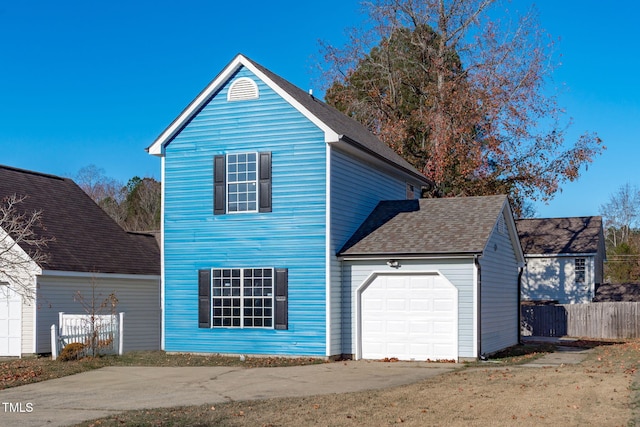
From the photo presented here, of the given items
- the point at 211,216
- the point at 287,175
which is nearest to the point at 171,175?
the point at 211,216

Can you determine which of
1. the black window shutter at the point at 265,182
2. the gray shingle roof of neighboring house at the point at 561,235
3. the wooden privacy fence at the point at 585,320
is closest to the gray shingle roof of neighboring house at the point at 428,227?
the black window shutter at the point at 265,182

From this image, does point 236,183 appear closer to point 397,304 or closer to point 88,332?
point 397,304

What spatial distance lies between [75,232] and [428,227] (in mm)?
12394

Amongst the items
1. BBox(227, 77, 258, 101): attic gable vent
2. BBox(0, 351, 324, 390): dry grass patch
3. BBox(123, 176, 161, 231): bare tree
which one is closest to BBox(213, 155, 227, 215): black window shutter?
BBox(227, 77, 258, 101): attic gable vent

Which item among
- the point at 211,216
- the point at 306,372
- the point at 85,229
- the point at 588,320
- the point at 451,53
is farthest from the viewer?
the point at 451,53

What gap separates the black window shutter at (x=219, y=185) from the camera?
21.6 metres

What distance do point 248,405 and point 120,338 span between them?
9.98 m

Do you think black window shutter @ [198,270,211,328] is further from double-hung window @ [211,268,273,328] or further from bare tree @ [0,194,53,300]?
bare tree @ [0,194,53,300]

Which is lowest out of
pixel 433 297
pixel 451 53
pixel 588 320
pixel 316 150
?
pixel 588 320

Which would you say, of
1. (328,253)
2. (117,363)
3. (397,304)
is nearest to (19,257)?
(117,363)

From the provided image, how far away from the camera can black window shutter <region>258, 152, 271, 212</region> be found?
2109 cm

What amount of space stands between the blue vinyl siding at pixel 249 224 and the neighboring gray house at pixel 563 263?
26107mm

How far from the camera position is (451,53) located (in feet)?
122

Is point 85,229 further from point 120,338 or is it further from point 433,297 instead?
point 433,297
